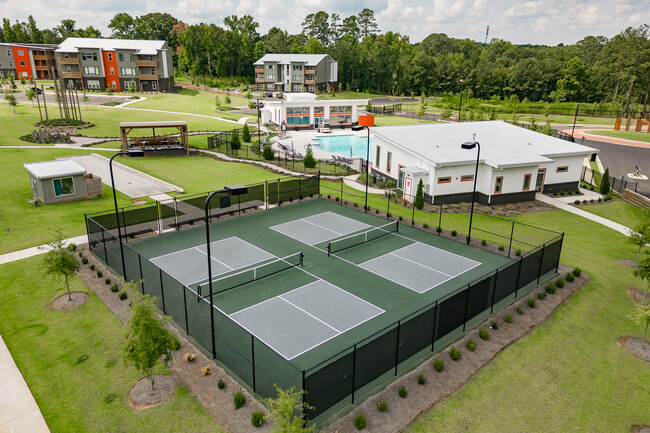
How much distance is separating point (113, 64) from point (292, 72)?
4069cm

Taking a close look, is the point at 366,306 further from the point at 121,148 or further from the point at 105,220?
the point at 121,148

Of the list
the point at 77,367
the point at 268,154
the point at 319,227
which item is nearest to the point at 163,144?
the point at 268,154

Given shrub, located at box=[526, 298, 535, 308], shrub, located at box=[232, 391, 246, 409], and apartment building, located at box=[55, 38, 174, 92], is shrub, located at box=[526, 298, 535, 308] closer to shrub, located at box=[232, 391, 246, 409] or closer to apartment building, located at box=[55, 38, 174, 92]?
shrub, located at box=[232, 391, 246, 409]

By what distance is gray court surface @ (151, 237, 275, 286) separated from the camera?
2184 centimetres

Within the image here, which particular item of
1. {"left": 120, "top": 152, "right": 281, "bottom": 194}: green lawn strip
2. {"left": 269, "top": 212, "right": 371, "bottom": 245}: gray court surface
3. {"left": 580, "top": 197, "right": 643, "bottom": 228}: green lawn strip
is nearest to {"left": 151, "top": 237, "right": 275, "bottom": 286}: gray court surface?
{"left": 269, "top": 212, "right": 371, "bottom": 245}: gray court surface

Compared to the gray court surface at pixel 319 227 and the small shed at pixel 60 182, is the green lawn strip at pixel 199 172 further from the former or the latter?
the gray court surface at pixel 319 227

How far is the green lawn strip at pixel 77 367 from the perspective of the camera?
12.8 metres

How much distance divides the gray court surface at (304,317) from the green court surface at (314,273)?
4 cm

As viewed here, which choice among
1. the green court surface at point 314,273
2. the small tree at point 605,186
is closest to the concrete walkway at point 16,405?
the green court surface at point 314,273

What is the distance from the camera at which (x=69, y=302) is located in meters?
19.1

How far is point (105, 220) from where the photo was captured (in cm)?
2441

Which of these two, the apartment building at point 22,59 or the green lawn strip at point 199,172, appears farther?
the apartment building at point 22,59

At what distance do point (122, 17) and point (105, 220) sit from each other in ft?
494

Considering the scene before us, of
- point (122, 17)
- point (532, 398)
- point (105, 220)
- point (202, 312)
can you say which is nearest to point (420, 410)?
point (532, 398)
